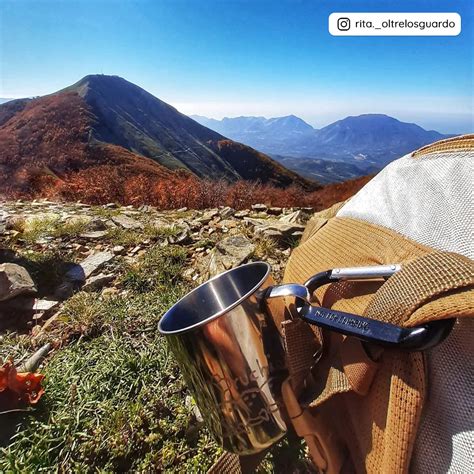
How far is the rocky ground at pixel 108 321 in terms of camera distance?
165cm

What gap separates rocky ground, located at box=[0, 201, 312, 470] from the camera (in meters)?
1.65

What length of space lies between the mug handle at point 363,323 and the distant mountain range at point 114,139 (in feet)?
59.9

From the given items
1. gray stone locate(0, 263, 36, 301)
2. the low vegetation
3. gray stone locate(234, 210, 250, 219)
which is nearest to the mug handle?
gray stone locate(0, 263, 36, 301)

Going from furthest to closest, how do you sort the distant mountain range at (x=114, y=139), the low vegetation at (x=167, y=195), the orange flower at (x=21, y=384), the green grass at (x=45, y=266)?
the distant mountain range at (x=114, y=139), the low vegetation at (x=167, y=195), the green grass at (x=45, y=266), the orange flower at (x=21, y=384)

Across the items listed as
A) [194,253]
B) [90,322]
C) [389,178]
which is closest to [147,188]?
[194,253]

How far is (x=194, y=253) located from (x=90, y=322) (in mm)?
1546

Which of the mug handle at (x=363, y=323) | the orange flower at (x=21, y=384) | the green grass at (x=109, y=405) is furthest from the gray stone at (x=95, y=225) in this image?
the mug handle at (x=363, y=323)

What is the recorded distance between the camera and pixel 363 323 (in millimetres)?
610

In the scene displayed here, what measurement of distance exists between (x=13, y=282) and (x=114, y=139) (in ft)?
132

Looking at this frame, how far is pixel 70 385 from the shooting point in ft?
6.48

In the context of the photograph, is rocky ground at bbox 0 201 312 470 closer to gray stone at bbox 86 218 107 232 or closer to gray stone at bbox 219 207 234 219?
gray stone at bbox 86 218 107 232

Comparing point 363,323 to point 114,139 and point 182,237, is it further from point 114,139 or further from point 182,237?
point 114,139

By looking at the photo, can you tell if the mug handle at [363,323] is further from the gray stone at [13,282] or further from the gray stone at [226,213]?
the gray stone at [226,213]

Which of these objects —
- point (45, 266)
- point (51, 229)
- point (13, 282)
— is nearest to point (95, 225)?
point (51, 229)
